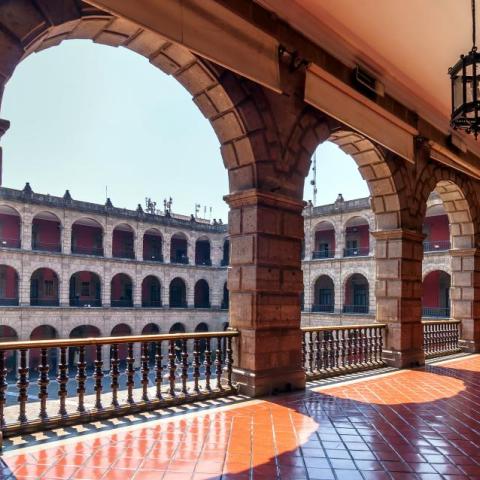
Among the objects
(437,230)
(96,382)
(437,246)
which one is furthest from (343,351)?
(437,230)

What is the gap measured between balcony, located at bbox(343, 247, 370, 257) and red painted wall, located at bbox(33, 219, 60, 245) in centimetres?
1746

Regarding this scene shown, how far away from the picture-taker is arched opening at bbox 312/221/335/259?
96.5 feet

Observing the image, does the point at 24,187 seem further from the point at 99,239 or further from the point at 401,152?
the point at 401,152

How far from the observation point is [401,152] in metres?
7.15

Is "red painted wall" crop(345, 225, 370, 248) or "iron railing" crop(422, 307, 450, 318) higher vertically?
"red painted wall" crop(345, 225, 370, 248)

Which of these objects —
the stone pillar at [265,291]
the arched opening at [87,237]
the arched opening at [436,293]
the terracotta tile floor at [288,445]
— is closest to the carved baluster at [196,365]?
the stone pillar at [265,291]

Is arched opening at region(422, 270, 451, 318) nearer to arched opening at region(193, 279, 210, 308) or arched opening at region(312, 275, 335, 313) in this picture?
arched opening at region(312, 275, 335, 313)

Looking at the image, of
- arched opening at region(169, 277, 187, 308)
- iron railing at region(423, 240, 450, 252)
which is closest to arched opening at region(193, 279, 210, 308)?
arched opening at region(169, 277, 187, 308)

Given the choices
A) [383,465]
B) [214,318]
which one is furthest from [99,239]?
[383,465]

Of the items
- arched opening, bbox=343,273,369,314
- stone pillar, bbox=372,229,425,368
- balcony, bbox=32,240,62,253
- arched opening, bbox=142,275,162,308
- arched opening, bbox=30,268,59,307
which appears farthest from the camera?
arched opening, bbox=142,275,162,308

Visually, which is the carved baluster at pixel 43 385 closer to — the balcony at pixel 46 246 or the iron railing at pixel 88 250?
the balcony at pixel 46 246

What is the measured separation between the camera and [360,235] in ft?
91.8

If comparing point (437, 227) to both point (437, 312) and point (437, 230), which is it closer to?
point (437, 230)

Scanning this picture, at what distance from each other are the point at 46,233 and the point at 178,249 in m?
9.47
